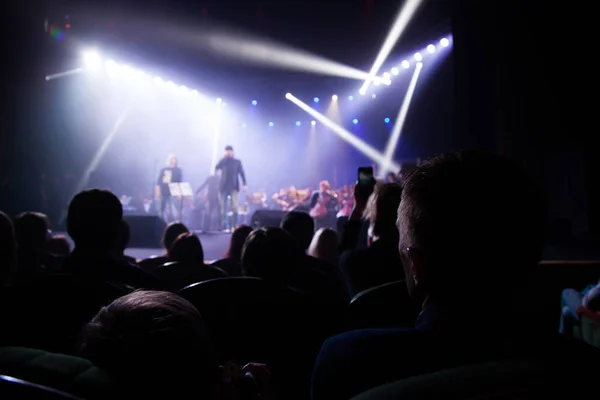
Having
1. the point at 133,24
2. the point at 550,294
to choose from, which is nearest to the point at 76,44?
the point at 133,24

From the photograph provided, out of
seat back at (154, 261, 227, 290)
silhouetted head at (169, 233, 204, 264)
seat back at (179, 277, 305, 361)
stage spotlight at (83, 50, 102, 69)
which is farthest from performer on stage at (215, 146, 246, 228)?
seat back at (179, 277, 305, 361)

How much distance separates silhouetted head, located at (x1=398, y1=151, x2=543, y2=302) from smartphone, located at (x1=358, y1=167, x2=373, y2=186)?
6.39 ft

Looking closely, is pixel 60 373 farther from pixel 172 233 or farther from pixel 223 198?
pixel 223 198

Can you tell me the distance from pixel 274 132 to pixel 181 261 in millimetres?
13146

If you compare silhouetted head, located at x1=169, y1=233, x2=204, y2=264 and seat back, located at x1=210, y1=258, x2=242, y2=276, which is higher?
silhouetted head, located at x1=169, y1=233, x2=204, y2=264

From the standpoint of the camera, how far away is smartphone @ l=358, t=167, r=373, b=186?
285 centimetres

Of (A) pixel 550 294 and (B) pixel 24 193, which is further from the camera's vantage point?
(B) pixel 24 193

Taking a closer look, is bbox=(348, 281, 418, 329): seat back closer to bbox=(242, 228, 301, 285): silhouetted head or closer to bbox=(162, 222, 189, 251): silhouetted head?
bbox=(242, 228, 301, 285): silhouetted head

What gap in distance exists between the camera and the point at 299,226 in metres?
3.33

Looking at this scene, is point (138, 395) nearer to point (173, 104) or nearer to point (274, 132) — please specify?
point (173, 104)

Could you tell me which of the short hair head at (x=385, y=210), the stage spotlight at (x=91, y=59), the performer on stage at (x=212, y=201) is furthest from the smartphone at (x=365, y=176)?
the stage spotlight at (x=91, y=59)

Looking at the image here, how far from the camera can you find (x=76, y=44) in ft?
33.0

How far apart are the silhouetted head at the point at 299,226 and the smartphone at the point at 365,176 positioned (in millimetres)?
623

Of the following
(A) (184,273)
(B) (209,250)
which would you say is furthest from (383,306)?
(B) (209,250)
